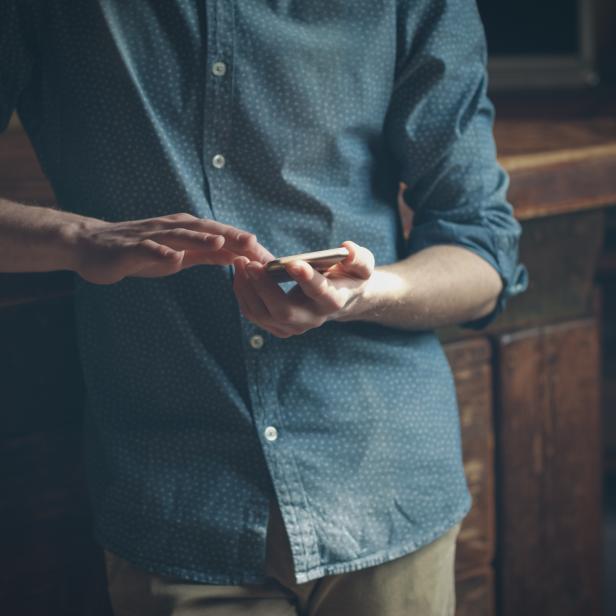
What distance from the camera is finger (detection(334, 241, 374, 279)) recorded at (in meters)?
0.82

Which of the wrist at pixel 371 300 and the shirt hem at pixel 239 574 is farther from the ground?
the wrist at pixel 371 300

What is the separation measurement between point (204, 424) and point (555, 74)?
1778 millimetres

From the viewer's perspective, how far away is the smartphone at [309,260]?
79 cm

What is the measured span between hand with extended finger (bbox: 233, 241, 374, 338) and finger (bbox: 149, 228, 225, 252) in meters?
0.03

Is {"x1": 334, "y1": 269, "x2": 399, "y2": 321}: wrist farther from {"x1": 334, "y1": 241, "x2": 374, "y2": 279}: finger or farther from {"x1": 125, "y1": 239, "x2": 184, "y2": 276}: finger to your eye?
{"x1": 125, "y1": 239, "x2": 184, "y2": 276}: finger

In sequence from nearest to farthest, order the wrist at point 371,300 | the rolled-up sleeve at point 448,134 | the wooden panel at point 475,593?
the wrist at point 371,300 → the rolled-up sleeve at point 448,134 → the wooden panel at point 475,593

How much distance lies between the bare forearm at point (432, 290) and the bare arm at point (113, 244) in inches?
6.2

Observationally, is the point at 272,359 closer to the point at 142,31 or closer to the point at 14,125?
the point at 142,31

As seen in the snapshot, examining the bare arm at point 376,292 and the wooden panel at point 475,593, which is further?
the wooden panel at point 475,593

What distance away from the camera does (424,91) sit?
102 centimetres

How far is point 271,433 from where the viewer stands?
0.94 metres

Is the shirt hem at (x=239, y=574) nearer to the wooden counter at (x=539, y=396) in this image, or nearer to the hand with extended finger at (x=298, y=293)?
the hand with extended finger at (x=298, y=293)

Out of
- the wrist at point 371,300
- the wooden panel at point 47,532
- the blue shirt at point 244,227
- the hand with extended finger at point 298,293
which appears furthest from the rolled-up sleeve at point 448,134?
the wooden panel at point 47,532

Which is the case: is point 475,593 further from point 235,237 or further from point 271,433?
point 235,237
